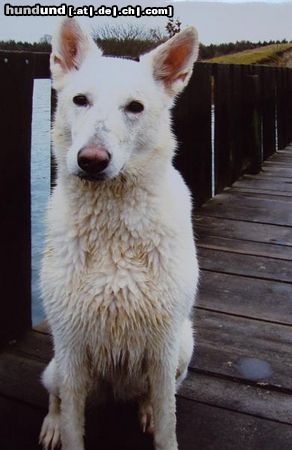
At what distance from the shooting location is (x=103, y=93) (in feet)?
6.63

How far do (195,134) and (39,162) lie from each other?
175 centimetres

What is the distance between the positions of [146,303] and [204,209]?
3214mm

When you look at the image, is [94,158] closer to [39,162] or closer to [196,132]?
[39,162]

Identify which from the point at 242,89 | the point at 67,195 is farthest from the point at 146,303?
the point at 242,89

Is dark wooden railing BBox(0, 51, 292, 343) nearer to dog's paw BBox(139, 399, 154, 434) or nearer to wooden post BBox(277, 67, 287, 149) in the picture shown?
wooden post BBox(277, 67, 287, 149)

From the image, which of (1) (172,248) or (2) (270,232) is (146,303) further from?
(2) (270,232)

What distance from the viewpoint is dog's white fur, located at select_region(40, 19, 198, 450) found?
6.91 ft

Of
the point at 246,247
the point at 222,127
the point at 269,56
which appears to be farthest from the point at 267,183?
the point at 269,56

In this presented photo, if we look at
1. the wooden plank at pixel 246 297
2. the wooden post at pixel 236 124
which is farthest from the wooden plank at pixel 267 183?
the wooden plank at pixel 246 297

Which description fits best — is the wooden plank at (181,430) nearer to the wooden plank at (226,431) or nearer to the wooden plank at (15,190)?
Result: the wooden plank at (226,431)

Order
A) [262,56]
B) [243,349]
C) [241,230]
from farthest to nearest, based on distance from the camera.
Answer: [262,56] → [241,230] → [243,349]

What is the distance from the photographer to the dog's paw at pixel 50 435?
231cm

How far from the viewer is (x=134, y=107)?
2.08 meters

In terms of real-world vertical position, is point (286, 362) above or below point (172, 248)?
below
